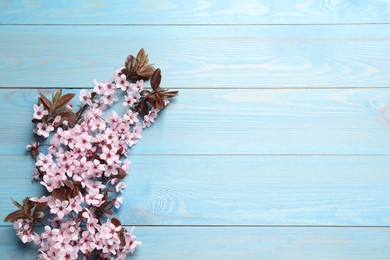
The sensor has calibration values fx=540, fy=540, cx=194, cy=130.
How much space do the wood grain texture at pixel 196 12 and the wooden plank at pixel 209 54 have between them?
2cm

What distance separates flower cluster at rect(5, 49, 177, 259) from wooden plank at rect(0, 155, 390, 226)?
0.16ft

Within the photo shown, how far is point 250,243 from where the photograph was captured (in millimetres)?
1180

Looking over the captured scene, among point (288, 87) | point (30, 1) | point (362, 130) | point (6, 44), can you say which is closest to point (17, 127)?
point (6, 44)

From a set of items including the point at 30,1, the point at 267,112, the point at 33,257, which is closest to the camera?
the point at 33,257

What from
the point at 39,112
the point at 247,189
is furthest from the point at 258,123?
the point at 39,112

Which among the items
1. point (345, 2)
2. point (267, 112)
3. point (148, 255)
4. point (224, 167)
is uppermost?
point (345, 2)

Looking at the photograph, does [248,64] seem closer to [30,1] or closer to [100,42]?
[100,42]

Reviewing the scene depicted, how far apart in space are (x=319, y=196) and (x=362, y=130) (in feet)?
0.63

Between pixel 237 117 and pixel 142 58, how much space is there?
0.27 meters

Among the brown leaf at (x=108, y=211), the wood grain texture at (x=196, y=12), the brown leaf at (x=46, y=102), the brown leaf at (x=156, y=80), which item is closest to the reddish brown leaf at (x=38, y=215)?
the brown leaf at (x=108, y=211)

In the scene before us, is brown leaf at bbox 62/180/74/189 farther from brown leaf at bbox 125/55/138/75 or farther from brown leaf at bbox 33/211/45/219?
brown leaf at bbox 125/55/138/75

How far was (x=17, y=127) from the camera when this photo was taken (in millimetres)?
1266

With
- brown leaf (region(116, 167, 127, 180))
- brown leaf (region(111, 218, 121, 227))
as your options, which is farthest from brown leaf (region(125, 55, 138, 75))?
brown leaf (region(111, 218, 121, 227))

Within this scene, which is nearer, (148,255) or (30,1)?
(148,255)
